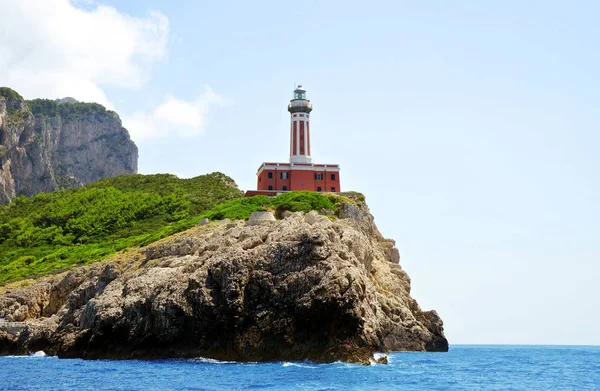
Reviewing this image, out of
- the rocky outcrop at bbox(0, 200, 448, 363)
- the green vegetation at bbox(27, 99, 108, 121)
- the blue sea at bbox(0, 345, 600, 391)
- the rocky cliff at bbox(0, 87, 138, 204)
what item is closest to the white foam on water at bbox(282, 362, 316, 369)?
the blue sea at bbox(0, 345, 600, 391)

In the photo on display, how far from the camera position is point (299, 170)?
7769 centimetres

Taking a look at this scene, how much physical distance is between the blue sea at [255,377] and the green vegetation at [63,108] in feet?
496

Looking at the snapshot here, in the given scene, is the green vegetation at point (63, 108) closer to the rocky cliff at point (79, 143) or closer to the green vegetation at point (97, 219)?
the rocky cliff at point (79, 143)

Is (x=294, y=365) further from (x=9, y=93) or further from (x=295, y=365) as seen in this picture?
(x=9, y=93)

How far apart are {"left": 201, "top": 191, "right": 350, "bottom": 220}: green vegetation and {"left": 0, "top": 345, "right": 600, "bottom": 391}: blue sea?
27.6m

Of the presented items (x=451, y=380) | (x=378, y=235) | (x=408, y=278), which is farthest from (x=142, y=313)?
(x=378, y=235)

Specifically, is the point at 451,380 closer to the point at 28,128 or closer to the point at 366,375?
the point at 366,375

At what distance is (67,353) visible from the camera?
40.3 meters

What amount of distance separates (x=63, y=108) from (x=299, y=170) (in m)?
125

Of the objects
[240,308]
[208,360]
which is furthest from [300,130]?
[208,360]

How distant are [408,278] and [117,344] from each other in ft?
96.3

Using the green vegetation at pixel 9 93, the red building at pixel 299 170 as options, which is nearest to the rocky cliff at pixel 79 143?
the green vegetation at pixel 9 93

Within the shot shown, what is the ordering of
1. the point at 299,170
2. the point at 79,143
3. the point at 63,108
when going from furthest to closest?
1. the point at 63,108
2. the point at 79,143
3. the point at 299,170

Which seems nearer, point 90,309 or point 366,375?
point 366,375
